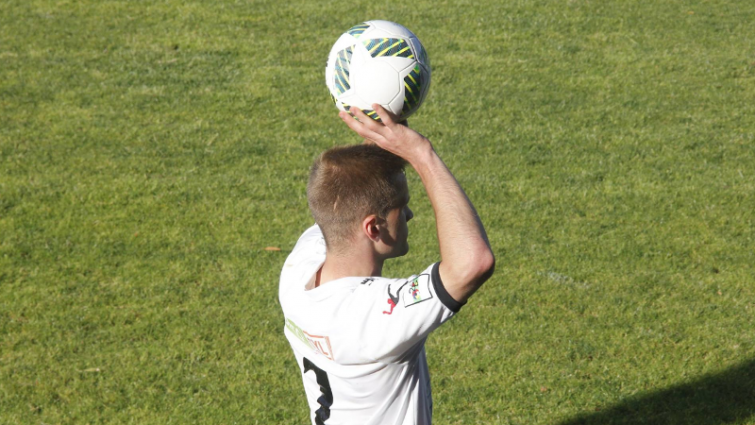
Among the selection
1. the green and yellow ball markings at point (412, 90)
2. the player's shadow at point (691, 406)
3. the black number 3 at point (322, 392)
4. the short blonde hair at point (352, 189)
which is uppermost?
the green and yellow ball markings at point (412, 90)

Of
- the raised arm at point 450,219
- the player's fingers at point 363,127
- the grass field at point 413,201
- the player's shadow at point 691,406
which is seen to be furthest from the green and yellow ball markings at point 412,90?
the player's shadow at point 691,406

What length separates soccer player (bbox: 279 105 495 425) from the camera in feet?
9.67

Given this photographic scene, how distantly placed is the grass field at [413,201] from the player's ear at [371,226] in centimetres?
290

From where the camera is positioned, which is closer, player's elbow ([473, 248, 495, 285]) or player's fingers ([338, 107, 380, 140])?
player's elbow ([473, 248, 495, 285])

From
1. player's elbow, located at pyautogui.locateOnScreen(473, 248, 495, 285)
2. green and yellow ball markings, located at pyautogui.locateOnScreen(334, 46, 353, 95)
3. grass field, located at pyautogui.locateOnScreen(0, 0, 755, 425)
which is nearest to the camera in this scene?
player's elbow, located at pyautogui.locateOnScreen(473, 248, 495, 285)

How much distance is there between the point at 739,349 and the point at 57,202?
273 inches

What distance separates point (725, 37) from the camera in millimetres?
13211

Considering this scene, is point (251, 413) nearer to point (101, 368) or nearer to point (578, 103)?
point (101, 368)

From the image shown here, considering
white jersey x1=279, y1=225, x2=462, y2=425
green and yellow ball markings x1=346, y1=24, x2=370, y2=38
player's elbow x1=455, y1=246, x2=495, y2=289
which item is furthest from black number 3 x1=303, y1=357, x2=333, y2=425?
green and yellow ball markings x1=346, y1=24, x2=370, y2=38

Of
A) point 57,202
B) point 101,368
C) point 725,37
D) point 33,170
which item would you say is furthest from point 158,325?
point 725,37

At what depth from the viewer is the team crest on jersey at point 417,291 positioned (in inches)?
116

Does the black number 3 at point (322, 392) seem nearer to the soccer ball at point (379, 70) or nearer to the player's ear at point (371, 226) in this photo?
the player's ear at point (371, 226)

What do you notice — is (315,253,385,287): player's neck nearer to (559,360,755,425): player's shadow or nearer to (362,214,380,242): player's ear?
(362,214,380,242): player's ear

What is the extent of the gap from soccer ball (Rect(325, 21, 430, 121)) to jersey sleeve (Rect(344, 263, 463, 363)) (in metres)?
0.98
